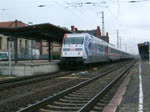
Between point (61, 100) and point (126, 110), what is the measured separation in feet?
8.74

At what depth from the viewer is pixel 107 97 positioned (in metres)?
11.2

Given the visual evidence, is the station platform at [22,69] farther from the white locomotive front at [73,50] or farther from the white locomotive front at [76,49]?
the white locomotive front at [76,49]

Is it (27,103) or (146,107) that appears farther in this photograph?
(27,103)

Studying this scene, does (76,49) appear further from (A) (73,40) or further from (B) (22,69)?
(B) (22,69)

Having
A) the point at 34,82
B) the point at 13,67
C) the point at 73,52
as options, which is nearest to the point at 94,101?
the point at 34,82

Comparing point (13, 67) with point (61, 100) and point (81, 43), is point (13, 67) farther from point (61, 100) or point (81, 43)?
point (61, 100)

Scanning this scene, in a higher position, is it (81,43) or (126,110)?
(81,43)

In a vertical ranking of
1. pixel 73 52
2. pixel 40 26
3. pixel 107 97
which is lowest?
pixel 107 97

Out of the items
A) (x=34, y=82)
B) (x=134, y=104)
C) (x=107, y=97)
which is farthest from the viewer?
(x=34, y=82)

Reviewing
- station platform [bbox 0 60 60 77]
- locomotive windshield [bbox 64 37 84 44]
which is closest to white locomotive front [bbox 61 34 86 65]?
locomotive windshield [bbox 64 37 84 44]

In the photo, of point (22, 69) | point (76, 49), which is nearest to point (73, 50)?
point (76, 49)

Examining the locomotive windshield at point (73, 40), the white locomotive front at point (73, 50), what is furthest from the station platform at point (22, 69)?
the locomotive windshield at point (73, 40)

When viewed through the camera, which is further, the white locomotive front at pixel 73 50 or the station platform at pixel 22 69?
the white locomotive front at pixel 73 50

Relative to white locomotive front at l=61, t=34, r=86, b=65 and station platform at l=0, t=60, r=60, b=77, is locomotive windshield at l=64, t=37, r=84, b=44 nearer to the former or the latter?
white locomotive front at l=61, t=34, r=86, b=65
